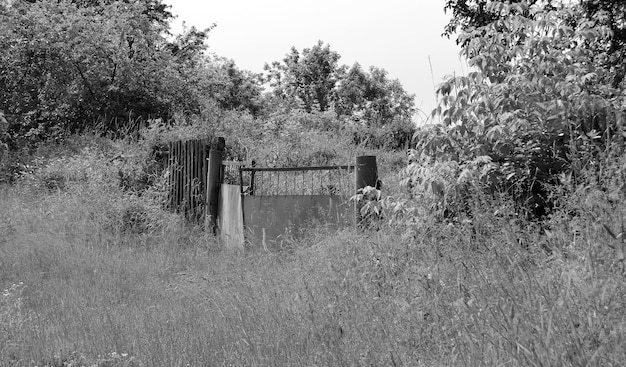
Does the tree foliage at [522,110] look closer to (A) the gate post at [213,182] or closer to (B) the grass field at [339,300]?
(B) the grass field at [339,300]

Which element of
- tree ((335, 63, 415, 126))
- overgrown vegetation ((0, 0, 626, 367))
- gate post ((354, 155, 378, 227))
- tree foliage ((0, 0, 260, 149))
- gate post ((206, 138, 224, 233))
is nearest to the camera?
overgrown vegetation ((0, 0, 626, 367))

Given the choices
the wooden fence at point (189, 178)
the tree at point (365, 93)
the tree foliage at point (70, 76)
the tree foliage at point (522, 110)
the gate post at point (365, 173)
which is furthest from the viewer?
the tree at point (365, 93)

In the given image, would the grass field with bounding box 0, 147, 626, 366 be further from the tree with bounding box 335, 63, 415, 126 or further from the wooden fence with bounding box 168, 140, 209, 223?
the tree with bounding box 335, 63, 415, 126

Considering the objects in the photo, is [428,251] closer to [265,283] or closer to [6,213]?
[265,283]

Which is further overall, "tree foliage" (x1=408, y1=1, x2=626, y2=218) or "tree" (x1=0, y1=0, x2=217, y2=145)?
"tree" (x1=0, y1=0, x2=217, y2=145)

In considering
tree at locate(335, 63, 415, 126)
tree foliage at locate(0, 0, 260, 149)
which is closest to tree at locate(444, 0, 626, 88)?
tree foliage at locate(0, 0, 260, 149)

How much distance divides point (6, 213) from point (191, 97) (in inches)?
419

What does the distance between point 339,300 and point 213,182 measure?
569 centimetres

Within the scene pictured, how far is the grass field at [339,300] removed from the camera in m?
2.62

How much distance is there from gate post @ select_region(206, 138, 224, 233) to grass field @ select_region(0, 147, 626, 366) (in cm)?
103

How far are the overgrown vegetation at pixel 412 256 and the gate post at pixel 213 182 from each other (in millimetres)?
285

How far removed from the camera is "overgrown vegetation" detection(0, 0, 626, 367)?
113 inches

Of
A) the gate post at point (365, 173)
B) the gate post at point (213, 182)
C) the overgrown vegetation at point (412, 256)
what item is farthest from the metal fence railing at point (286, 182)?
the gate post at point (365, 173)

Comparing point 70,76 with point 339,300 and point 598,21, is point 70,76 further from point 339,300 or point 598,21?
point 339,300
